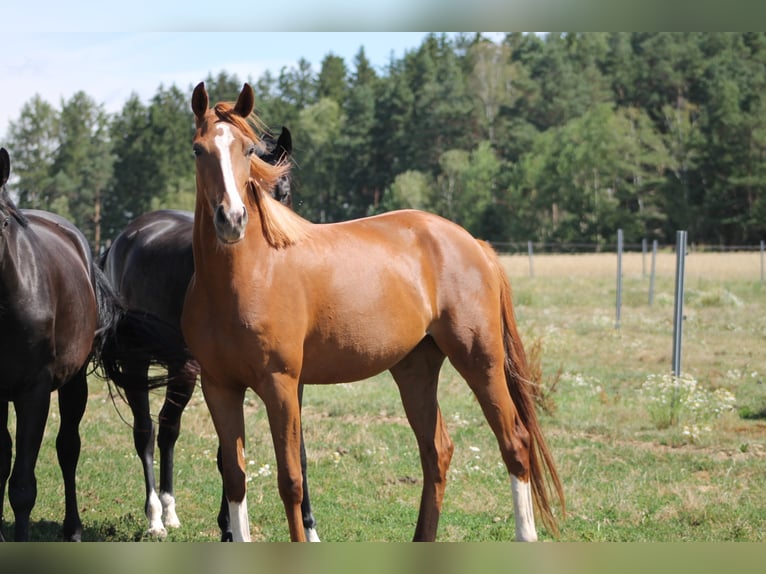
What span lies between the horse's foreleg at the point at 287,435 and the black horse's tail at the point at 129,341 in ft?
5.27

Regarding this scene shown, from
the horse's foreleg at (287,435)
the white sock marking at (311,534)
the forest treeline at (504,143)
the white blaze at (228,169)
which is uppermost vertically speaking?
the forest treeline at (504,143)

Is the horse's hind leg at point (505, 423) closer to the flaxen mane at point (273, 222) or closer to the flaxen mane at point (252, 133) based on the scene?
the flaxen mane at point (273, 222)

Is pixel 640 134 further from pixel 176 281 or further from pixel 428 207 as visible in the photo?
pixel 176 281

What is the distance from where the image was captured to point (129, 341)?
5.41 m

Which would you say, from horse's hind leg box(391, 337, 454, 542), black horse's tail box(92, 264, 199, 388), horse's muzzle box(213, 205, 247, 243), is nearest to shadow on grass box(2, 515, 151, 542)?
black horse's tail box(92, 264, 199, 388)

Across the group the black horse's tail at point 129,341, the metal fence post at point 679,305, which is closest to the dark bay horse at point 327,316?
the black horse's tail at point 129,341

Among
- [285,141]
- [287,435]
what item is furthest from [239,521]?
[285,141]

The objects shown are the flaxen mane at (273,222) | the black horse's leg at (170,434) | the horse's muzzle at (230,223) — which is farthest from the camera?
the black horse's leg at (170,434)

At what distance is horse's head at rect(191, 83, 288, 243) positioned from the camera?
339 cm

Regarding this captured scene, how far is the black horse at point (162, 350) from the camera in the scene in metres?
5.28

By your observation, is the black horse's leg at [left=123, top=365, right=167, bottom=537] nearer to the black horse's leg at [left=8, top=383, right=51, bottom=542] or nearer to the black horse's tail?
the black horse's tail

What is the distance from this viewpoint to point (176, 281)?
5609mm

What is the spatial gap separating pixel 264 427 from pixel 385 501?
7.64ft

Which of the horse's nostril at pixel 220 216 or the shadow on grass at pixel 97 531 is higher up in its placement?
the horse's nostril at pixel 220 216
